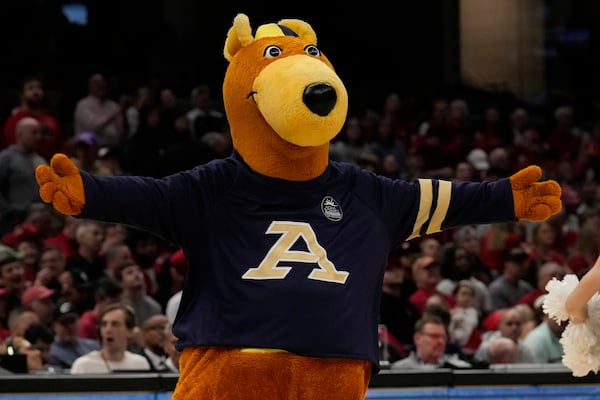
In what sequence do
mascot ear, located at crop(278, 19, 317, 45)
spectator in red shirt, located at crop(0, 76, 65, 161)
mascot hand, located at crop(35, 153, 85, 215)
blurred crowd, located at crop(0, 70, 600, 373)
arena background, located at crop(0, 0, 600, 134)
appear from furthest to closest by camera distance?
arena background, located at crop(0, 0, 600, 134) < spectator in red shirt, located at crop(0, 76, 65, 161) < blurred crowd, located at crop(0, 70, 600, 373) < mascot ear, located at crop(278, 19, 317, 45) < mascot hand, located at crop(35, 153, 85, 215)

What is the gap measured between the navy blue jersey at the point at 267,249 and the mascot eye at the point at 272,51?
1.07 ft

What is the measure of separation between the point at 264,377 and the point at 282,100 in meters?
0.78

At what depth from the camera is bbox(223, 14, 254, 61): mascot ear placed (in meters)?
4.23

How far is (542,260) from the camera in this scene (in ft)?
33.5

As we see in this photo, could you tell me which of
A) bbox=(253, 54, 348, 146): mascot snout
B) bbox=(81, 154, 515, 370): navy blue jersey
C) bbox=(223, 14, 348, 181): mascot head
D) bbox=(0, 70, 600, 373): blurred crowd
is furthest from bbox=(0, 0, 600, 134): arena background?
bbox=(253, 54, 348, 146): mascot snout

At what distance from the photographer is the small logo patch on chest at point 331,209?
413 cm

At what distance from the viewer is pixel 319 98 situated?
393cm

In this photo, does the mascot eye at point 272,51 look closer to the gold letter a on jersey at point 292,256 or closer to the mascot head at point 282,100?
the mascot head at point 282,100

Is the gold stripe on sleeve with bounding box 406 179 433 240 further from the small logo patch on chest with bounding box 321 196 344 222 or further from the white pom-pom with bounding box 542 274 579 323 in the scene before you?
the white pom-pom with bounding box 542 274 579 323

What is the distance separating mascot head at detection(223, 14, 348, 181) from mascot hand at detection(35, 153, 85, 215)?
55cm

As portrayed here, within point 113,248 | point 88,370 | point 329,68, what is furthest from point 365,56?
point 329,68

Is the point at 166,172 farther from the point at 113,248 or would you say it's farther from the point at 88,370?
the point at 88,370

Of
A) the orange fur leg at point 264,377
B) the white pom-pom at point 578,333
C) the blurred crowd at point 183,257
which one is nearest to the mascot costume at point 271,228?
the orange fur leg at point 264,377

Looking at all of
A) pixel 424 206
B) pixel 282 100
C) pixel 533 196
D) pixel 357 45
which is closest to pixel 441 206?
pixel 424 206
